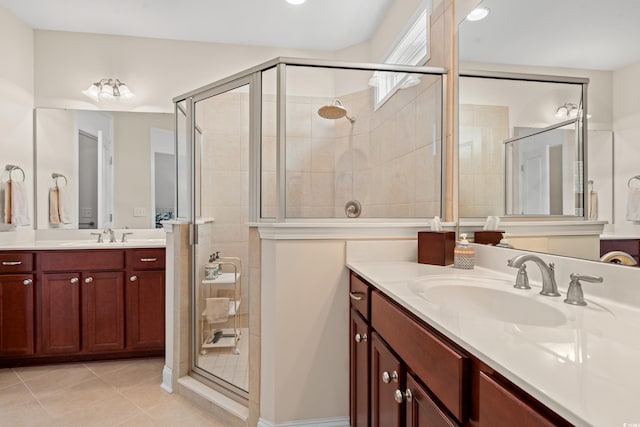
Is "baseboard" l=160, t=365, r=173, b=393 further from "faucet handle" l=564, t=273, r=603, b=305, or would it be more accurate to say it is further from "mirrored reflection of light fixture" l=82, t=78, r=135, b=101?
"mirrored reflection of light fixture" l=82, t=78, r=135, b=101

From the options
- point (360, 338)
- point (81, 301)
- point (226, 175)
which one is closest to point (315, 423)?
point (360, 338)

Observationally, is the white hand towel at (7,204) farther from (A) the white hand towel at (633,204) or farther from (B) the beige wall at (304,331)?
(A) the white hand towel at (633,204)

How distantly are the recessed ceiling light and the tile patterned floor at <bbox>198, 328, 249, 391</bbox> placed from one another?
192cm

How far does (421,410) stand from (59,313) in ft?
8.98

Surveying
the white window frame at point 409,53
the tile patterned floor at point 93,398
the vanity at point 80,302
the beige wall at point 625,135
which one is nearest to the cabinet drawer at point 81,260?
the vanity at point 80,302

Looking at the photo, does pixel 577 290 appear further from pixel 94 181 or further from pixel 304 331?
pixel 94 181

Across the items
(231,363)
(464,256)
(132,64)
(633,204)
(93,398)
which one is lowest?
(93,398)

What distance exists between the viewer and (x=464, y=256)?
1582 millimetres

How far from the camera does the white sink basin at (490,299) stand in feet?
3.31

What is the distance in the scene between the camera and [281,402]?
1.69 metres

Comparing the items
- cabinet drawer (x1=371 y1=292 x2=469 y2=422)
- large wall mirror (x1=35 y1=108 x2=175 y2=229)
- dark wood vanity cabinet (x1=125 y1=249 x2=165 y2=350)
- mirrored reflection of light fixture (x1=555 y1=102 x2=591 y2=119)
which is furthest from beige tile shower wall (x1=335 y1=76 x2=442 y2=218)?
large wall mirror (x1=35 y1=108 x2=175 y2=229)

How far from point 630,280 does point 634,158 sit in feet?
1.11

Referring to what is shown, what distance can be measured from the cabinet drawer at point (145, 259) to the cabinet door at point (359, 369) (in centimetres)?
170

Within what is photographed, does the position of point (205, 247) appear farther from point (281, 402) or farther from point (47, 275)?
point (47, 275)
